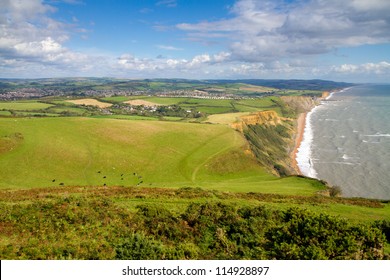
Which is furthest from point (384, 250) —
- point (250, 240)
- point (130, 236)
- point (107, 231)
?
point (107, 231)

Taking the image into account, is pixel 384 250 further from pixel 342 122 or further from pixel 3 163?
pixel 342 122

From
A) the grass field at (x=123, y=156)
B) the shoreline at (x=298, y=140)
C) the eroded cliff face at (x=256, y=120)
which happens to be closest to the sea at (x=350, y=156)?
the shoreline at (x=298, y=140)

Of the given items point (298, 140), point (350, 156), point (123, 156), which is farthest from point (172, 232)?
point (298, 140)

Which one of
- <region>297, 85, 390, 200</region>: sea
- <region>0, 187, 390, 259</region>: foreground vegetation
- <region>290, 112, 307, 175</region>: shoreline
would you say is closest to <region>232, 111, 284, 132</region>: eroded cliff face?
<region>290, 112, 307, 175</region>: shoreline

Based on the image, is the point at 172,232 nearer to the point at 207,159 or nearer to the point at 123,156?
the point at 123,156

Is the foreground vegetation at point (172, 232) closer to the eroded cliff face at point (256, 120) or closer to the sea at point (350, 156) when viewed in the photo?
the sea at point (350, 156)

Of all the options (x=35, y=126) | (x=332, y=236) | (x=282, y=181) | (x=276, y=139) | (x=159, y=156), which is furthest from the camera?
(x=276, y=139)
